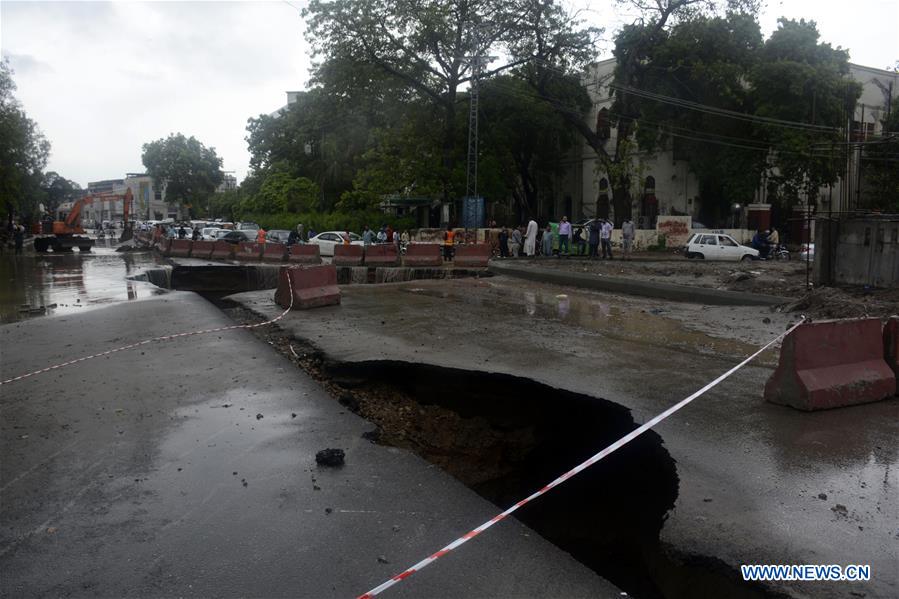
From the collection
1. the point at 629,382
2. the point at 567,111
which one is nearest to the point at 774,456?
the point at 629,382

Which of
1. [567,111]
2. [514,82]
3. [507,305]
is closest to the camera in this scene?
[507,305]

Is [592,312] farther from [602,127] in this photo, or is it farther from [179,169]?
[179,169]

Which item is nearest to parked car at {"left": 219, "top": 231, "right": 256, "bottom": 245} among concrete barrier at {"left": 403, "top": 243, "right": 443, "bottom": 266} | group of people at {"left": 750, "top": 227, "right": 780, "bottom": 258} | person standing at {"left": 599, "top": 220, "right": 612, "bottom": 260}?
concrete barrier at {"left": 403, "top": 243, "right": 443, "bottom": 266}

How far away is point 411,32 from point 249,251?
49.0 ft

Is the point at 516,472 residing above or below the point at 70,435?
below

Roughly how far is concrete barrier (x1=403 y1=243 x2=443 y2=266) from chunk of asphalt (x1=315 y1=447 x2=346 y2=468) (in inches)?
779

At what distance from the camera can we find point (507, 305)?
14125 mm

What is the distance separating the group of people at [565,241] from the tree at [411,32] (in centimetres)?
1085

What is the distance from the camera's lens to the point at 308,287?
13.0m

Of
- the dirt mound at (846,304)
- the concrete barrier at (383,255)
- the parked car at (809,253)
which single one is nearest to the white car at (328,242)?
the concrete barrier at (383,255)

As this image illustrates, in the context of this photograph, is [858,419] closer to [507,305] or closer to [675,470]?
[675,470]

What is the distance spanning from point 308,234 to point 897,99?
38.8 metres

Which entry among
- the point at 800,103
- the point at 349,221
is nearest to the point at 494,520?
the point at 800,103

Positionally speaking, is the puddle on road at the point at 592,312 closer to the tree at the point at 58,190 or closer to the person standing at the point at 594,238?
the person standing at the point at 594,238
